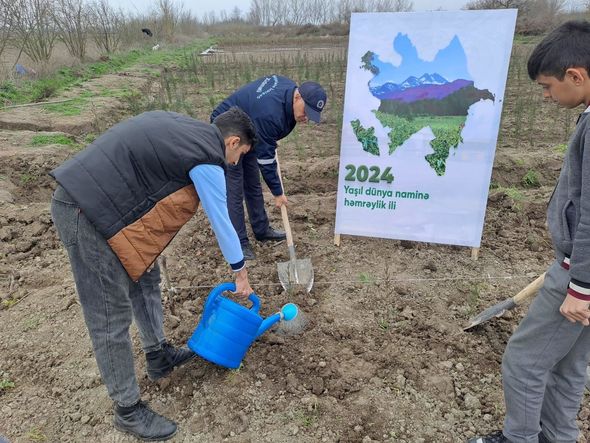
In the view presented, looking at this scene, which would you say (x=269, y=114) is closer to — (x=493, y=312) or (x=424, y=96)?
(x=424, y=96)

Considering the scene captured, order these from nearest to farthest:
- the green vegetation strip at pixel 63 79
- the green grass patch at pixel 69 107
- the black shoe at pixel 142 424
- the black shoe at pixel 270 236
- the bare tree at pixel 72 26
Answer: the black shoe at pixel 142 424 < the black shoe at pixel 270 236 < the green grass patch at pixel 69 107 < the green vegetation strip at pixel 63 79 < the bare tree at pixel 72 26

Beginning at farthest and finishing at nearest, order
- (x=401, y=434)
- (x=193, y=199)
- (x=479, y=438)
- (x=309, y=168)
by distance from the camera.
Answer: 1. (x=309, y=168)
2. (x=401, y=434)
3. (x=479, y=438)
4. (x=193, y=199)

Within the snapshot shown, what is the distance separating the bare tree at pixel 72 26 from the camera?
14.0m

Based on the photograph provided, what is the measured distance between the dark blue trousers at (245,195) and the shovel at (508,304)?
181 cm

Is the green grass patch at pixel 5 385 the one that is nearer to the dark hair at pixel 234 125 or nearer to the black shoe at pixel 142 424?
the black shoe at pixel 142 424

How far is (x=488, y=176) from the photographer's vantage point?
3.06 meters

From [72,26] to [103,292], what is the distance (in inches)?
627

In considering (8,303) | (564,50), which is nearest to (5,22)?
(8,303)

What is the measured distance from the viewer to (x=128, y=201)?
1.64 meters

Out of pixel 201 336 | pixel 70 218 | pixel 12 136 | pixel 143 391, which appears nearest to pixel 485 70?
pixel 201 336

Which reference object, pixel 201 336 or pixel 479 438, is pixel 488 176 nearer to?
pixel 479 438

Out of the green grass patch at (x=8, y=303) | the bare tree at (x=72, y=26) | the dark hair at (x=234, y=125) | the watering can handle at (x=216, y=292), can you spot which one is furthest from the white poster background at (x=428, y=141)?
the bare tree at (x=72, y=26)

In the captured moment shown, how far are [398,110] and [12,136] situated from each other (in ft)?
18.0

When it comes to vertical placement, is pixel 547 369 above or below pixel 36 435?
above
